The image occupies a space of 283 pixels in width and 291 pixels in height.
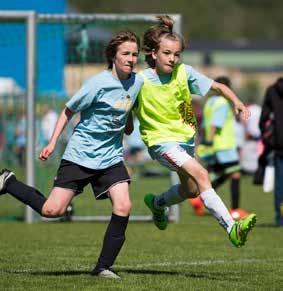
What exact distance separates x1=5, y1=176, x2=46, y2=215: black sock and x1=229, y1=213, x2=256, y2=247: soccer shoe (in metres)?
1.61

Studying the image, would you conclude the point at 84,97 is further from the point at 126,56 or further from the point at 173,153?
the point at 173,153

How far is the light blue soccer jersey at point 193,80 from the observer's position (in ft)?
35.2

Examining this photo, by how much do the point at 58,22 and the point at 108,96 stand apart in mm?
6256

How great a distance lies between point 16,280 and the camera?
32.8 ft

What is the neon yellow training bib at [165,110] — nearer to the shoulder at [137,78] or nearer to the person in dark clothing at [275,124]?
the shoulder at [137,78]

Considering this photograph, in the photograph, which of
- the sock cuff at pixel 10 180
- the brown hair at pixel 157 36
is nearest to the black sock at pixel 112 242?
the sock cuff at pixel 10 180

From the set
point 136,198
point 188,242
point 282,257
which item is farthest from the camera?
point 136,198

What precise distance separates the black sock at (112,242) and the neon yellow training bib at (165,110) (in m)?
0.90

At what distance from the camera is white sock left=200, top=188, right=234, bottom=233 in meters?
10.2

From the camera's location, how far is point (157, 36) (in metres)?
10.7

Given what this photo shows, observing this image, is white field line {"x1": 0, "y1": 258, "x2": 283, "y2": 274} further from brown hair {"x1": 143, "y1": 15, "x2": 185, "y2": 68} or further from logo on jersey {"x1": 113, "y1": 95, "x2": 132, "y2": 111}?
brown hair {"x1": 143, "y1": 15, "x2": 185, "y2": 68}

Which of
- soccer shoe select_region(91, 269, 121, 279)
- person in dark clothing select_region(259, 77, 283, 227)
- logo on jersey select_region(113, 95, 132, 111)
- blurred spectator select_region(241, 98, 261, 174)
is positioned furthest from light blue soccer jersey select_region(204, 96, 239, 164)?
blurred spectator select_region(241, 98, 261, 174)

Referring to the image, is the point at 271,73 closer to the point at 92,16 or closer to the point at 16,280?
the point at 92,16

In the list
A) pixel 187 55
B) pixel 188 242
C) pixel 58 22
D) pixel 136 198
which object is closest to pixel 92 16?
pixel 58 22
